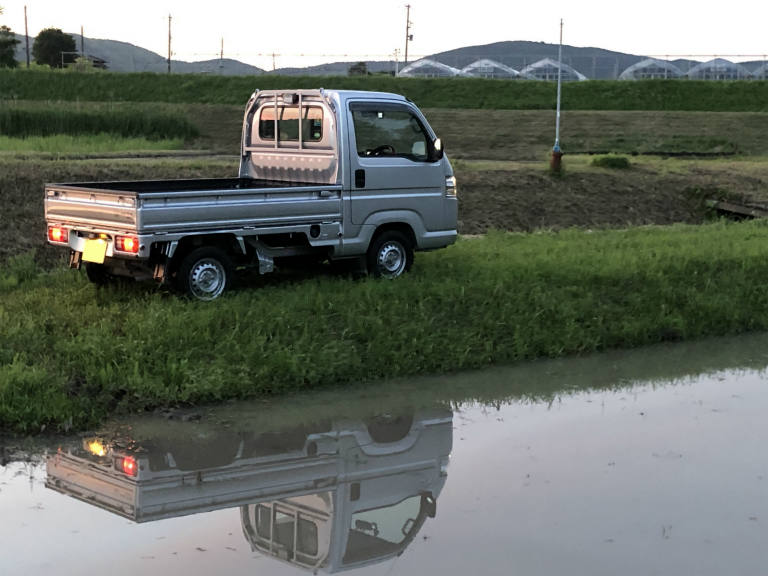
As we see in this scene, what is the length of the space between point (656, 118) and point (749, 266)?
3022 cm

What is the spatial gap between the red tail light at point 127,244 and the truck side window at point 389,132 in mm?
3024

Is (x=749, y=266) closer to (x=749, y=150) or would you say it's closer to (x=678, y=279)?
(x=678, y=279)

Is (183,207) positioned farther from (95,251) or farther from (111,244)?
(95,251)

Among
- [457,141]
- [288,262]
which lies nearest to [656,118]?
[457,141]

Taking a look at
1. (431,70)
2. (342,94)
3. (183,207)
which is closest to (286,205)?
(183,207)

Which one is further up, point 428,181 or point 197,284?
point 428,181

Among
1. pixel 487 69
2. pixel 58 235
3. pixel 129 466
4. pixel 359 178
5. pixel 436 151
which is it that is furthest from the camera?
pixel 487 69

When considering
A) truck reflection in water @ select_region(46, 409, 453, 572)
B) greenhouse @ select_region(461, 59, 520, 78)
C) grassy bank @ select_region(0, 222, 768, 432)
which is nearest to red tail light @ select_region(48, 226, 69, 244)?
grassy bank @ select_region(0, 222, 768, 432)

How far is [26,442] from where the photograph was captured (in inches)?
282

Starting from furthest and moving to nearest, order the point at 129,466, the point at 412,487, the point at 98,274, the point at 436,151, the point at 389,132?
1. the point at 436,151
2. the point at 389,132
3. the point at 98,274
4. the point at 129,466
5. the point at 412,487

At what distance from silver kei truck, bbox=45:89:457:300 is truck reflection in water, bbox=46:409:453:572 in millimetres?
3165

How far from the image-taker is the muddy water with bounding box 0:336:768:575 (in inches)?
208

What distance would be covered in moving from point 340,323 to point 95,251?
8.13 ft

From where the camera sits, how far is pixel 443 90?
177 feet
